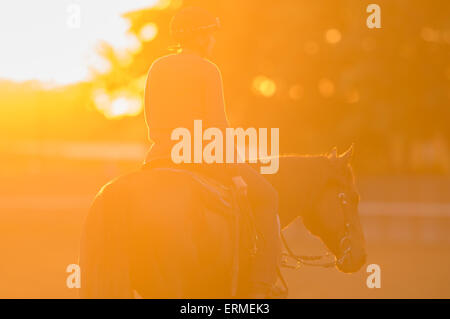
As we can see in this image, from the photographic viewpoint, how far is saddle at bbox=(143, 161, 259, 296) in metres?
4.27

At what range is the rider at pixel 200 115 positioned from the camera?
14.9ft

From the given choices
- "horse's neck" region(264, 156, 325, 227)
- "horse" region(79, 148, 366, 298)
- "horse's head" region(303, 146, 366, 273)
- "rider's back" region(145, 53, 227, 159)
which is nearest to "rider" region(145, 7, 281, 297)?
"rider's back" region(145, 53, 227, 159)

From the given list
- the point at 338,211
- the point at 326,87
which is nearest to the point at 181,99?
the point at 338,211

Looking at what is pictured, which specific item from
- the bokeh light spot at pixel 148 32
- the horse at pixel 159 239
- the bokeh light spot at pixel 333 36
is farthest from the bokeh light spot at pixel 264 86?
the horse at pixel 159 239

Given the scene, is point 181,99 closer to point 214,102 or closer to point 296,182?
point 214,102

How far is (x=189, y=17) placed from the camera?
15.4 ft

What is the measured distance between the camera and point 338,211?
5.26m

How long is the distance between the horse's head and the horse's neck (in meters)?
0.04

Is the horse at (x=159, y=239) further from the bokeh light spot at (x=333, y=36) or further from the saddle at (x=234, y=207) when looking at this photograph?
the bokeh light spot at (x=333, y=36)

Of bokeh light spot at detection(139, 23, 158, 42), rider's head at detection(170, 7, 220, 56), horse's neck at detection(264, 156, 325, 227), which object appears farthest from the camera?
bokeh light spot at detection(139, 23, 158, 42)

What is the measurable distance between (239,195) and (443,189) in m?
16.3

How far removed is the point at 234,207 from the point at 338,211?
1116 millimetres

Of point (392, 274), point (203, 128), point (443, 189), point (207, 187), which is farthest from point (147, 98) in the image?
point (443, 189)

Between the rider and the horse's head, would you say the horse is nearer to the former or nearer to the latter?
Answer: the rider
